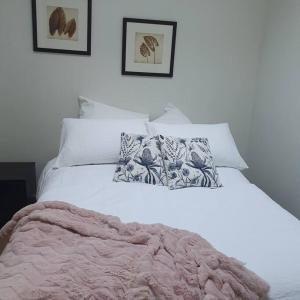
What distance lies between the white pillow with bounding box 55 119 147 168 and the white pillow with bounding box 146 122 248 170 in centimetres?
21

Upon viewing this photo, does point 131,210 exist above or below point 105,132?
below

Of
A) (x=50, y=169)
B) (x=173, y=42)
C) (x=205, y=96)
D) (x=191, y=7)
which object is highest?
(x=191, y=7)

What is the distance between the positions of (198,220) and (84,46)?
168 centimetres

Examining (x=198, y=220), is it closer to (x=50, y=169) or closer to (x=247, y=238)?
(x=247, y=238)

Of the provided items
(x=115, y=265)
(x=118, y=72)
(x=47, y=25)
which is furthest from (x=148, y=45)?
(x=115, y=265)

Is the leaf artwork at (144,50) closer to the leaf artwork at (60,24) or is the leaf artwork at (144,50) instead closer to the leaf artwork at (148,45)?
the leaf artwork at (148,45)

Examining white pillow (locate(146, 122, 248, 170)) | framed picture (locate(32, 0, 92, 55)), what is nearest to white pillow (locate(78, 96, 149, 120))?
white pillow (locate(146, 122, 248, 170))

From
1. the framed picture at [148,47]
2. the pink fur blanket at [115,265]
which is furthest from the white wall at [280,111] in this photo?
the pink fur blanket at [115,265]

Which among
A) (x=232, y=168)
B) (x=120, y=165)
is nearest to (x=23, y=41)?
(x=120, y=165)

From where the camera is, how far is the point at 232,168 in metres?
2.34

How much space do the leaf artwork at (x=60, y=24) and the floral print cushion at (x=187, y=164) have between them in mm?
1136

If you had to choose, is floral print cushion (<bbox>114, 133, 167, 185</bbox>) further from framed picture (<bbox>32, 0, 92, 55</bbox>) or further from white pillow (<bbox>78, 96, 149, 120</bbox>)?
framed picture (<bbox>32, 0, 92, 55</bbox>)

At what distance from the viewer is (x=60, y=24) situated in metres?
2.45

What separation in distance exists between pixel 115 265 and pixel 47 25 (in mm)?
1994
